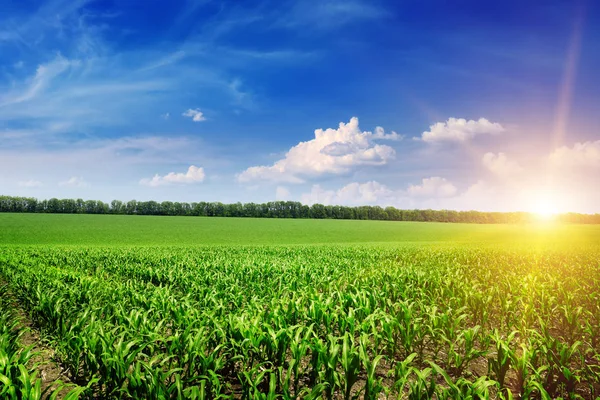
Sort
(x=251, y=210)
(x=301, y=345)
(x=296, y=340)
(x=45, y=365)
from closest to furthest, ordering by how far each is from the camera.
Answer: (x=301, y=345), (x=296, y=340), (x=45, y=365), (x=251, y=210)

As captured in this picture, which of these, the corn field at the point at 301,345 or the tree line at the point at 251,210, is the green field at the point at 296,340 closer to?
the corn field at the point at 301,345

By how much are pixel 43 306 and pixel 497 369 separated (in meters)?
8.43

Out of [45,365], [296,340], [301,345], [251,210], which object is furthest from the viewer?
[251,210]

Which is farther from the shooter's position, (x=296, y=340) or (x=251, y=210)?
(x=251, y=210)

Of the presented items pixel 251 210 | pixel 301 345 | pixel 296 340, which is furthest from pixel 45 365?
pixel 251 210

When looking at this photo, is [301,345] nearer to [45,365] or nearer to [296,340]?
[296,340]

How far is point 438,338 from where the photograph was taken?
6.24 m

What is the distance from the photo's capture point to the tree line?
11519cm

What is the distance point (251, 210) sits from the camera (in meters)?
127

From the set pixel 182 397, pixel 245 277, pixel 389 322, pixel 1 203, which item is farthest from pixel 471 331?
pixel 1 203

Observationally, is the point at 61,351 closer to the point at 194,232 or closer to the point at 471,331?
the point at 471,331

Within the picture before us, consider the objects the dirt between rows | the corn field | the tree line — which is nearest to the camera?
the corn field

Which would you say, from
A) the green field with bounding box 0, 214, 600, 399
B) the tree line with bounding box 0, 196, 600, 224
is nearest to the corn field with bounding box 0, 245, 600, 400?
the green field with bounding box 0, 214, 600, 399

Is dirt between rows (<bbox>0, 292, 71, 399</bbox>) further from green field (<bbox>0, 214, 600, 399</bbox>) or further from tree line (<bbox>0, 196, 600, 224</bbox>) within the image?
tree line (<bbox>0, 196, 600, 224</bbox>)
